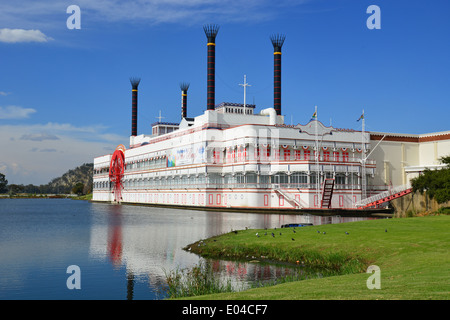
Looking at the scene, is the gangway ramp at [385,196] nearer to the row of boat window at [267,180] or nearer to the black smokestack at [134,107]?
the row of boat window at [267,180]

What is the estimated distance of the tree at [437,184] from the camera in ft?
181

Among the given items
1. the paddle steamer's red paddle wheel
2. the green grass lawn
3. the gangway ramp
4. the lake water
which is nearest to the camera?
the green grass lawn

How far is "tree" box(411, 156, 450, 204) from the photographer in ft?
181

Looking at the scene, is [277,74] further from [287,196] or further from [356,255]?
[356,255]

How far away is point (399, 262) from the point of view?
21.9m

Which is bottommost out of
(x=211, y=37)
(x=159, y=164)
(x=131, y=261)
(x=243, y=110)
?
(x=131, y=261)

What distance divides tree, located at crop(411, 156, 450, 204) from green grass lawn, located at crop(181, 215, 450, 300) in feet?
77.5

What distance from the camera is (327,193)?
83.2 metres

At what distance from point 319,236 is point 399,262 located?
8056mm

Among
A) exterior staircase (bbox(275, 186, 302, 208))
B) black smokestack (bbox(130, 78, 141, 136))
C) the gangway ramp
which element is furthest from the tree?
black smokestack (bbox(130, 78, 141, 136))

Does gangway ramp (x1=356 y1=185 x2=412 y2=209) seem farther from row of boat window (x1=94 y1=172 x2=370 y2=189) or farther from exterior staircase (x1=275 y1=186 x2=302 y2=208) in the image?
exterior staircase (x1=275 y1=186 x2=302 y2=208)

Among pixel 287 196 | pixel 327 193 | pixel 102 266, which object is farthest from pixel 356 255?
pixel 287 196
